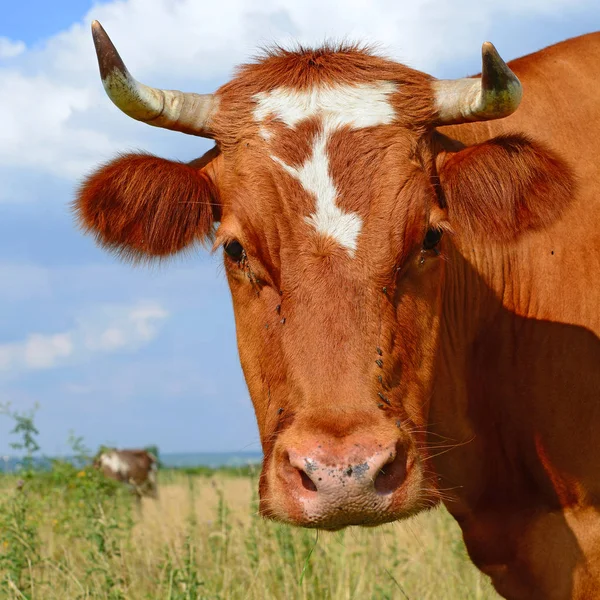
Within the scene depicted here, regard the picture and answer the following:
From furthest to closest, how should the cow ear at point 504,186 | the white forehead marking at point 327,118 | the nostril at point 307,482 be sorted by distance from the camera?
1. the cow ear at point 504,186
2. the white forehead marking at point 327,118
3. the nostril at point 307,482

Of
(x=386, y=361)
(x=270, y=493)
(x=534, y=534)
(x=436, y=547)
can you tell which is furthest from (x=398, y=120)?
(x=436, y=547)

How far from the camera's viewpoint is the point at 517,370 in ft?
15.8

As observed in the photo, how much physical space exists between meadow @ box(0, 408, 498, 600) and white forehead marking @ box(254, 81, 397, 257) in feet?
6.85

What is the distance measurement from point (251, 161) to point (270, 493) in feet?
4.94

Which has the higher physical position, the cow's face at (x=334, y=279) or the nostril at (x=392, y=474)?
the cow's face at (x=334, y=279)

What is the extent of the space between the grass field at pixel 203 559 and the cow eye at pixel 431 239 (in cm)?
213

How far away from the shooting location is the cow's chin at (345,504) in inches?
131

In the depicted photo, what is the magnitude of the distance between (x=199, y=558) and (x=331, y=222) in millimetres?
4196

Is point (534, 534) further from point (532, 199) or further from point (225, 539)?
point (225, 539)

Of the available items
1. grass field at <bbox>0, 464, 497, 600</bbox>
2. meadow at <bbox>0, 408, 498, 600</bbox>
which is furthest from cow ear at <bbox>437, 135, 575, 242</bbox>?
grass field at <bbox>0, 464, 497, 600</bbox>

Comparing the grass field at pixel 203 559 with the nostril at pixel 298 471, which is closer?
the nostril at pixel 298 471

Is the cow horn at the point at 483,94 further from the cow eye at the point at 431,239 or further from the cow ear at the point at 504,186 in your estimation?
the cow eye at the point at 431,239

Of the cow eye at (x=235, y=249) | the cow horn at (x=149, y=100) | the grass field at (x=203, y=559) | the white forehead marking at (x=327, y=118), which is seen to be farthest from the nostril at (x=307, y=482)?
the grass field at (x=203, y=559)

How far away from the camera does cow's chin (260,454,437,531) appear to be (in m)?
3.32
